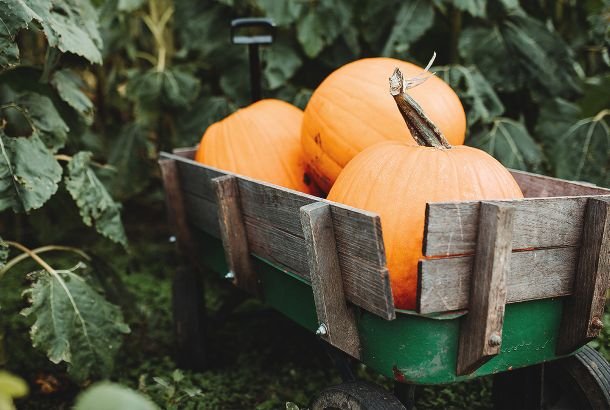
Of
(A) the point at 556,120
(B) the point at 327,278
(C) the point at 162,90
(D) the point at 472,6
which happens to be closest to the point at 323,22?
(D) the point at 472,6

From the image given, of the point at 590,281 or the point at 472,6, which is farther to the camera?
the point at 472,6

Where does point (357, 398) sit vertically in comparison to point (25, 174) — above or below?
below

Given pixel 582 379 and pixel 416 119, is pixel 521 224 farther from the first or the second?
pixel 582 379

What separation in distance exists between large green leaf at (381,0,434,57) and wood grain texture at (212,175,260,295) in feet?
4.87

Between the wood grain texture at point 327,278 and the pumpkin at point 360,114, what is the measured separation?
1.76 feet

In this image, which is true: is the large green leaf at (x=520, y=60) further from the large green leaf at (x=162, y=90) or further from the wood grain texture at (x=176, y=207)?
the wood grain texture at (x=176, y=207)

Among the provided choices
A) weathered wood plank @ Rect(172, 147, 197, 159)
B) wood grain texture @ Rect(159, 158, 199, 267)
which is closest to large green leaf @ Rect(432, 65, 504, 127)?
weathered wood plank @ Rect(172, 147, 197, 159)

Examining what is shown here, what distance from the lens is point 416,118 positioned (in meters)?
1.66

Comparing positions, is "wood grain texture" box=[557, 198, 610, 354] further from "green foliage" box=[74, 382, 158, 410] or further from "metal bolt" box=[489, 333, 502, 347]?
"green foliage" box=[74, 382, 158, 410]

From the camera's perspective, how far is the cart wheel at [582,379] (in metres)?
1.60

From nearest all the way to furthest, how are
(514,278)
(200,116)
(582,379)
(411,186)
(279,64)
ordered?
(514,278) < (411,186) < (582,379) < (279,64) < (200,116)

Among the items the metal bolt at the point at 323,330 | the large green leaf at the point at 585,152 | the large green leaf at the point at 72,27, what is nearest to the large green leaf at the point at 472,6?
the large green leaf at the point at 585,152

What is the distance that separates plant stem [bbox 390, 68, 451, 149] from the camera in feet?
5.31

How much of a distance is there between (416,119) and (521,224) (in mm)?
407
